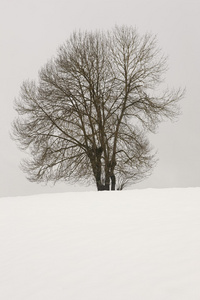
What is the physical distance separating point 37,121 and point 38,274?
17687 mm

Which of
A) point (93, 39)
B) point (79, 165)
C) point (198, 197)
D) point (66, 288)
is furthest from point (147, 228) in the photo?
point (93, 39)

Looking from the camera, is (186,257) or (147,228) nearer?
(186,257)

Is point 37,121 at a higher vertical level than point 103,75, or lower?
lower

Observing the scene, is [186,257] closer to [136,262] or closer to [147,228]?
[136,262]

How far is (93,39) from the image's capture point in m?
23.8

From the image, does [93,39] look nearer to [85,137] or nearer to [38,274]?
[85,137]

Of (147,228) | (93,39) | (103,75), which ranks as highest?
(93,39)

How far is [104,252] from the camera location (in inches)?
247

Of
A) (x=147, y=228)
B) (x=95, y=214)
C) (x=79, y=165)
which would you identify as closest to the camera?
(x=147, y=228)

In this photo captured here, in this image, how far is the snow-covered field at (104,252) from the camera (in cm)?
498

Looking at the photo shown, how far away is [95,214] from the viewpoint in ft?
30.8

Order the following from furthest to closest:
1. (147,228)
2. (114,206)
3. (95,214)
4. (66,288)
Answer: (114,206) < (95,214) < (147,228) < (66,288)

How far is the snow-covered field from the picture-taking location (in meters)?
4.98

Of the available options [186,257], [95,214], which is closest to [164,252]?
[186,257]
